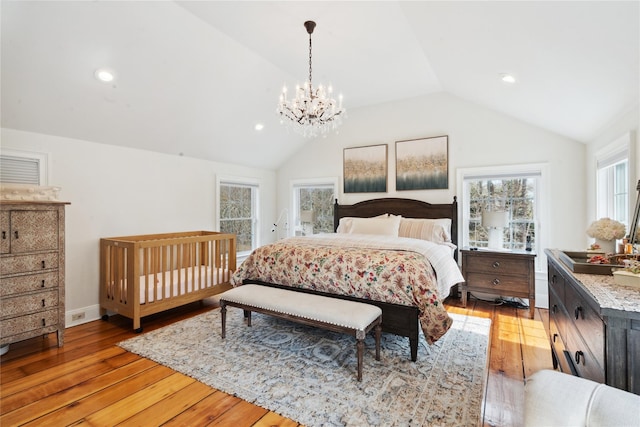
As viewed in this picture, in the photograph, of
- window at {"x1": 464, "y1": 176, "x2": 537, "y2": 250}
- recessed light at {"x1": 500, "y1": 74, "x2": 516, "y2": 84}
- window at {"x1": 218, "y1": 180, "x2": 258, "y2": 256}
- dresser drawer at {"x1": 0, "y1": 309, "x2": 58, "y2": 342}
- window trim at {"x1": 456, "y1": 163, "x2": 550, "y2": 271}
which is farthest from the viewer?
window at {"x1": 218, "y1": 180, "x2": 258, "y2": 256}

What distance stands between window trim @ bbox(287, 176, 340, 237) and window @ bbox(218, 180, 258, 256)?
0.67 metres

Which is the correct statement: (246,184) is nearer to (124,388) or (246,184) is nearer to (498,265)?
(124,388)

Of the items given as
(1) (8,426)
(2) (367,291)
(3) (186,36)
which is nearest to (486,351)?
(2) (367,291)

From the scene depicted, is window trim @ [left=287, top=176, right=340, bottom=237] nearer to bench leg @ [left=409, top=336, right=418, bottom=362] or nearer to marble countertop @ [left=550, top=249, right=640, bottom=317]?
bench leg @ [left=409, top=336, right=418, bottom=362]

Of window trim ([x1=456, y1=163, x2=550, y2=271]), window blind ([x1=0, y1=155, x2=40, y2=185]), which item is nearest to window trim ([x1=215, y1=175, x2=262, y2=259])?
window blind ([x1=0, y1=155, x2=40, y2=185])

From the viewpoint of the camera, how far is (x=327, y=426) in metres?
1.74

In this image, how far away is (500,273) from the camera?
3705 millimetres

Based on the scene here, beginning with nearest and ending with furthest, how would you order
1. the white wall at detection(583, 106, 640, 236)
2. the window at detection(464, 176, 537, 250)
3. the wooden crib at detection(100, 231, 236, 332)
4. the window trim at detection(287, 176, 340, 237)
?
the white wall at detection(583, 106, 640, 236) < the wooden crib at detection(100, 231, 236, 332) < the window at detection(464, 176, 537, 250) < the window trim at detection(287, 176, 340, 237)

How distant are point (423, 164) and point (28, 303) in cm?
471

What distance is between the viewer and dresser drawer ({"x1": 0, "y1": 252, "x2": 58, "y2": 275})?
2.47 m

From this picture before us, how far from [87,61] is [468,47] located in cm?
330

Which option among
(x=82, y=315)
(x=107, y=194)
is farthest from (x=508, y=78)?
(x=82, y=315)

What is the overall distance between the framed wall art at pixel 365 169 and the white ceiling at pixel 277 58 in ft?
3.55

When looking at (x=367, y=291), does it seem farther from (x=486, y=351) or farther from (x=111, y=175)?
(x=111, y=175)
